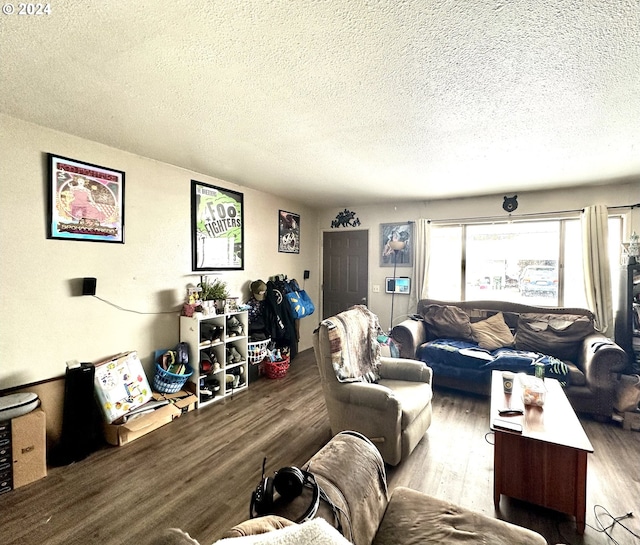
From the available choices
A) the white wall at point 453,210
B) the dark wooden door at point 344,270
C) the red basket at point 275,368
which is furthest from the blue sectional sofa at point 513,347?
the red basket at point 275,368

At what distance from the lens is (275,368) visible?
12.7ft

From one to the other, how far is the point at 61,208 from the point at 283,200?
9.25ft

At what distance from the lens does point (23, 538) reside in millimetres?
1570

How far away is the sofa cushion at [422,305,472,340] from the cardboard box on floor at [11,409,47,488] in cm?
397

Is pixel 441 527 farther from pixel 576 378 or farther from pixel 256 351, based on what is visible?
pixel 256 351

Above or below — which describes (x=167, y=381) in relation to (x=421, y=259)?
below

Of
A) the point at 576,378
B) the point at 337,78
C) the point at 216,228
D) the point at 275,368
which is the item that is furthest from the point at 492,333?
the point at 216,228

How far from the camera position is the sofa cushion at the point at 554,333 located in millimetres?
3281

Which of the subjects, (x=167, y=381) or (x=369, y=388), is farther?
(x=167, y=381)

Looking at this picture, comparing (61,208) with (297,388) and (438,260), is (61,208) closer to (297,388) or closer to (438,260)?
(297,388)

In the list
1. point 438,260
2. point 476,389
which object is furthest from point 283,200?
point 476,389

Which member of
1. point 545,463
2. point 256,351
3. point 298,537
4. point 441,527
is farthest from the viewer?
point 256,351

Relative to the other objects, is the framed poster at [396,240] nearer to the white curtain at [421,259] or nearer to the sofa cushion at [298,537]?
the white curtain at [421,259]

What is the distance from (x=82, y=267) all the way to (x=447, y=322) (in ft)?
13.2
